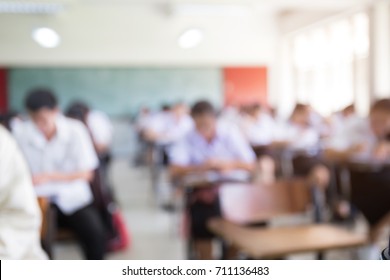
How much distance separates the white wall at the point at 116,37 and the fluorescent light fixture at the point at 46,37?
0.06 feet

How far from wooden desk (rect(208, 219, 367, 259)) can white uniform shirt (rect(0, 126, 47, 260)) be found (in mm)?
766

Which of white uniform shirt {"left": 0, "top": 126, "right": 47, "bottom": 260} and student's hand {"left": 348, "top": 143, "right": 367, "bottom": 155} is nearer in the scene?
white uniform shirt {"left": 0, "top": 126, "right": 47, "bottom": 260}

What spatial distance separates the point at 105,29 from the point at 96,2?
219 millimetres

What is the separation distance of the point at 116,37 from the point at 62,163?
80 centimetres

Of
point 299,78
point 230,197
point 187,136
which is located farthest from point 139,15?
point 187,136

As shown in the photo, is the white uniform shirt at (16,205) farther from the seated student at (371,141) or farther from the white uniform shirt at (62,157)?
the seated student at (371,141)

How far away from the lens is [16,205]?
104 centimetres

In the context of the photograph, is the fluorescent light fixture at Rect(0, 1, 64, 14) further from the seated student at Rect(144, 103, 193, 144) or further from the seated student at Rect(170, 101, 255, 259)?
the seated student at Rect(144, 103, 193, 144)

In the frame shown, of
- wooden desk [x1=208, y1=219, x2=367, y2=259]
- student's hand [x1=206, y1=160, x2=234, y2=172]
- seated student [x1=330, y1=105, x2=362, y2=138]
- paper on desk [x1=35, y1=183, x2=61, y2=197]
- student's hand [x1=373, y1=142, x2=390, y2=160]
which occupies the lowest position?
wooden desk [x1=208, y1=219, x2=367, y2=259]

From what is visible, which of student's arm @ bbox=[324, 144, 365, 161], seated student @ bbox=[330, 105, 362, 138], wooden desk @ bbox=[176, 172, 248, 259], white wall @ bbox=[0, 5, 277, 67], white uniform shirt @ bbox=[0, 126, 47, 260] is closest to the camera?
white uniform shirt @ bbox=[0, 126, 47, 260]

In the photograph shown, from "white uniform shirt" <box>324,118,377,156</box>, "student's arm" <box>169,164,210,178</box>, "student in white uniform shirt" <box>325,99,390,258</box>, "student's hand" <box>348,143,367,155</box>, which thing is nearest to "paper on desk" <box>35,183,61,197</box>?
"student's arm" <box>169,164,210,178</box>

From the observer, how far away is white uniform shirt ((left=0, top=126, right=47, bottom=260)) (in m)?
1.02
